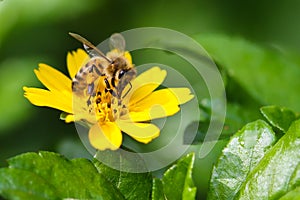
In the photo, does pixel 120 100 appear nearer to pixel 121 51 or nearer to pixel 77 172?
pixel 121 51

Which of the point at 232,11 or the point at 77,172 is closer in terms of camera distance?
the point at 77,172

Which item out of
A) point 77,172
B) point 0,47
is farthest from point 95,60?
point 0,47

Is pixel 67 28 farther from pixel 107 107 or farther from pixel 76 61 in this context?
pixel 107 107

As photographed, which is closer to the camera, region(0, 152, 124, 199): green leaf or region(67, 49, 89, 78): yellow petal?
region(0, 152, 124, 199): green leaf

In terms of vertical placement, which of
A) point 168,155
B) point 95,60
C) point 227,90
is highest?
point 95,60

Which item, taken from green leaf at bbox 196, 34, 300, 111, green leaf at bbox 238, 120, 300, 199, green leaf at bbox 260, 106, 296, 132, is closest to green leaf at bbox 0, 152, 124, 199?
green leaf at bbox 238, 120, 300, 199

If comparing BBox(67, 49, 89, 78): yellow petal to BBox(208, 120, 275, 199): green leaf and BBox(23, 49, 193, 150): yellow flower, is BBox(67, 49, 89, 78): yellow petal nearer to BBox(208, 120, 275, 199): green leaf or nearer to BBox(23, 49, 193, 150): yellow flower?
BBox(23, 49, 193, 150): yellow flower

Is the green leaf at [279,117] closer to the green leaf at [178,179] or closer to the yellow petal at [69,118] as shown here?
the green leaf at [178,179]
